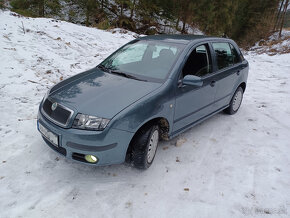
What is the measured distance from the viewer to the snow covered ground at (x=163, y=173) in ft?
8.04

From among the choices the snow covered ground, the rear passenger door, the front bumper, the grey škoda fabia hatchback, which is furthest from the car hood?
the rear passenger door

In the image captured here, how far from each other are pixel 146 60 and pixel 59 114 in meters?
1.58

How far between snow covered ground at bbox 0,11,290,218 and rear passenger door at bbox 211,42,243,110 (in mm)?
569

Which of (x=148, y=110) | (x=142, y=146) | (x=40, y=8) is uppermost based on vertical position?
(x=40, y=8)

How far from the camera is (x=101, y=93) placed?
2.77m

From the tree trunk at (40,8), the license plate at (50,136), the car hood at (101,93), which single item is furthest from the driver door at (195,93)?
the tree trunk at (40,8)

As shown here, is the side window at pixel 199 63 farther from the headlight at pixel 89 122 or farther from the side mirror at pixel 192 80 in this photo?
the headlight at pixel 89 122

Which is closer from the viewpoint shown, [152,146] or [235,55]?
[152,146]

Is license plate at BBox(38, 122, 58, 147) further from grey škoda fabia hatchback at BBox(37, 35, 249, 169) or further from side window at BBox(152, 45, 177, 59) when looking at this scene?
side window at BBox(152, 45, 177, 59)

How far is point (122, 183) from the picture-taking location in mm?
2781

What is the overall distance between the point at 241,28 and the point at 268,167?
29.0 meters

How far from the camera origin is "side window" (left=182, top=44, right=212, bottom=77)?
3.27 m

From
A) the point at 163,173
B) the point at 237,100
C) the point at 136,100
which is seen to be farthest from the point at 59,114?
the point at 237,100

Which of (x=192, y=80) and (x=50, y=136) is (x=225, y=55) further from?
(x=50, y=136)
